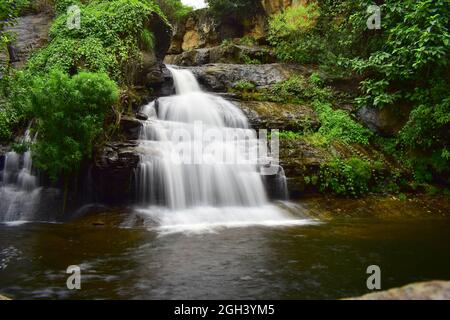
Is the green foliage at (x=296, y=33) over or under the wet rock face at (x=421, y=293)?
over

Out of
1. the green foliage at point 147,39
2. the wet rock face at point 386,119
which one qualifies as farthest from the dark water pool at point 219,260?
the green foliage at point 147,39

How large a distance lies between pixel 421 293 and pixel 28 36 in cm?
1629

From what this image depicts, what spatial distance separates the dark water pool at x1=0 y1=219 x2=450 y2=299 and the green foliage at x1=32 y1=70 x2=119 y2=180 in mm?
1560

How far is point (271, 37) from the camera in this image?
1878cm

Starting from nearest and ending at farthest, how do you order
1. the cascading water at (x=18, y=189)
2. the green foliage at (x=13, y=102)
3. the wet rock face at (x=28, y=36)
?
the cascading water at (x=18, y=189) < the green foliage at (x=13, y=102) < the wet rock face at (x=28, y=36)

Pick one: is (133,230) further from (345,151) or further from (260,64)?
(260,64)

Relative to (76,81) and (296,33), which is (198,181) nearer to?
(76,81)

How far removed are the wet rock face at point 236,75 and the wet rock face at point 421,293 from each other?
1326 centimetres

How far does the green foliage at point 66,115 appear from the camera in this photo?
8.17 metres

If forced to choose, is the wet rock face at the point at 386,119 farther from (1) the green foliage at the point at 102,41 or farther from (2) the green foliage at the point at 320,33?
(1) the green foliage at the point at 102,41

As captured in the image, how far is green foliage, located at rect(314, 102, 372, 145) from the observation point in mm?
12242

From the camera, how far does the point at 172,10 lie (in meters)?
25.8

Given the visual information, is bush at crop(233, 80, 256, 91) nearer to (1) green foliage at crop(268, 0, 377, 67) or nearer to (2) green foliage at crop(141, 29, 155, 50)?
(1) green foliage at crop(268, 0, 377, 67)
